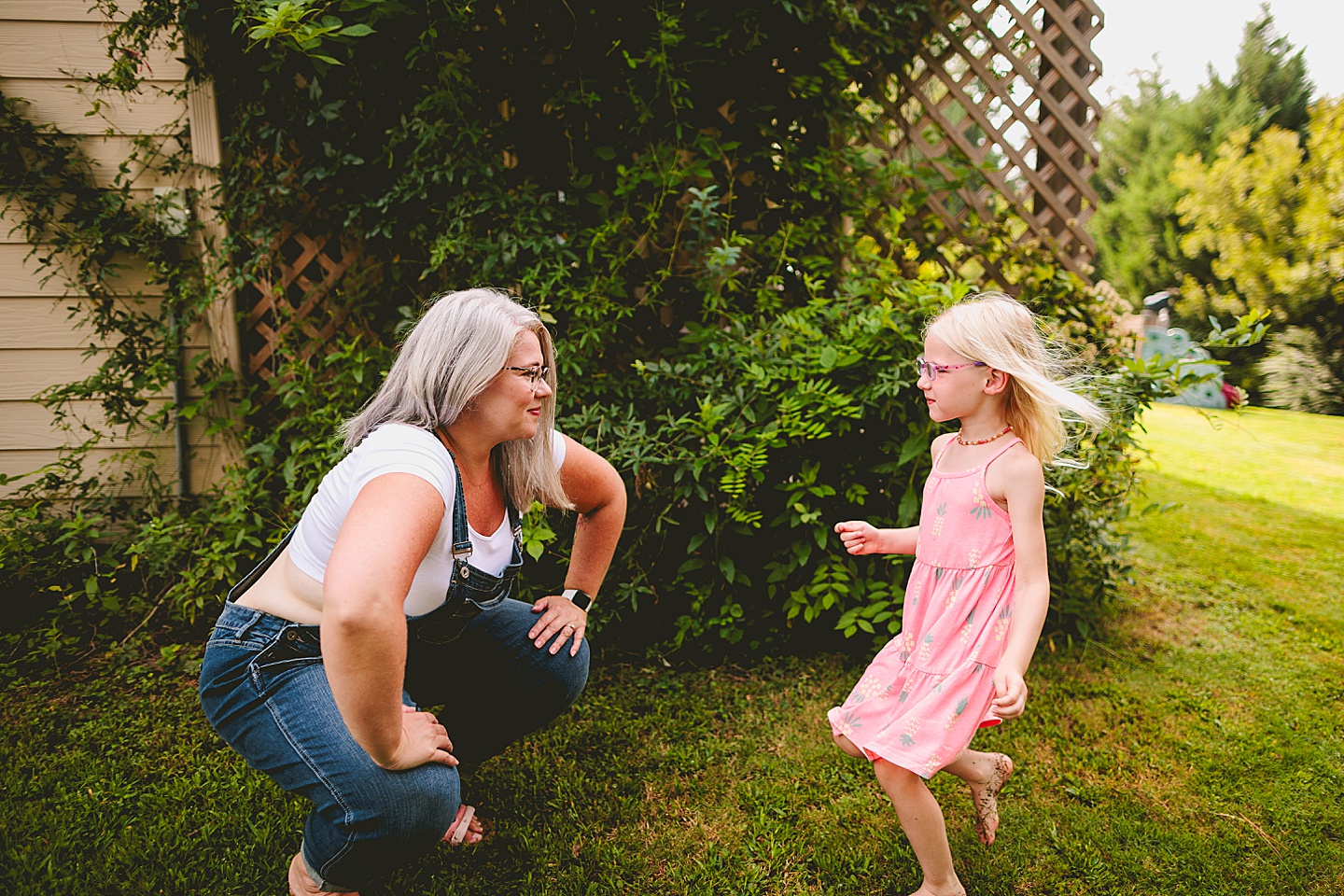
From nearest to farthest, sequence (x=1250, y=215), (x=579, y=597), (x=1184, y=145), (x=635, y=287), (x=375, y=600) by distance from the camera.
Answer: (x=375, y=600) < (x=579, y=597) < (x=635, y=287) < (x=1250, y=215) < (x=1184, y=145)

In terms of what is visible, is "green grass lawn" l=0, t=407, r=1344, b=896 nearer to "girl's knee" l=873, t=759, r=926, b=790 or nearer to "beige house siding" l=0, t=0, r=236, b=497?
"girl's knee" l=873, t=759, r=926, b=790

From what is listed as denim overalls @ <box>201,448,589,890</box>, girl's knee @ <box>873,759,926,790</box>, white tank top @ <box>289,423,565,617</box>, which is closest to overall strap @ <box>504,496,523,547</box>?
denim overalls @ <box>201,448,589,890</box>

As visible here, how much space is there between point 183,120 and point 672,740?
9.86ft

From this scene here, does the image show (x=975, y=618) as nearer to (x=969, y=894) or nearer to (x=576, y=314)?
(x=969, y=894)

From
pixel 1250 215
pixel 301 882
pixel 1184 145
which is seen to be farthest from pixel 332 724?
pixel 1184 145

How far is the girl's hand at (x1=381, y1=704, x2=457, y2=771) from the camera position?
144 cm

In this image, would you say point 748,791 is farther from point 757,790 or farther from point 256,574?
point 256,574

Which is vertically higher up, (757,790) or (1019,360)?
(1019,360)

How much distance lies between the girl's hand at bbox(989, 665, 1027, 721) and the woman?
3.35ft

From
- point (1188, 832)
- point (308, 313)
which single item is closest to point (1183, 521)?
point (1188, 832)

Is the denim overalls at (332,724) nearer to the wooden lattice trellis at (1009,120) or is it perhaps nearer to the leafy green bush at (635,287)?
the leafy green bush at (635,287)

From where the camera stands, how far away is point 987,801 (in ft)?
5.93

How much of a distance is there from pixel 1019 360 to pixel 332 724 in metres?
1.59

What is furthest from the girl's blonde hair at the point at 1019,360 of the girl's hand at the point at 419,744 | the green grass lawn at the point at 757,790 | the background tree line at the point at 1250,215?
the background tree line at the point at 1250,215
